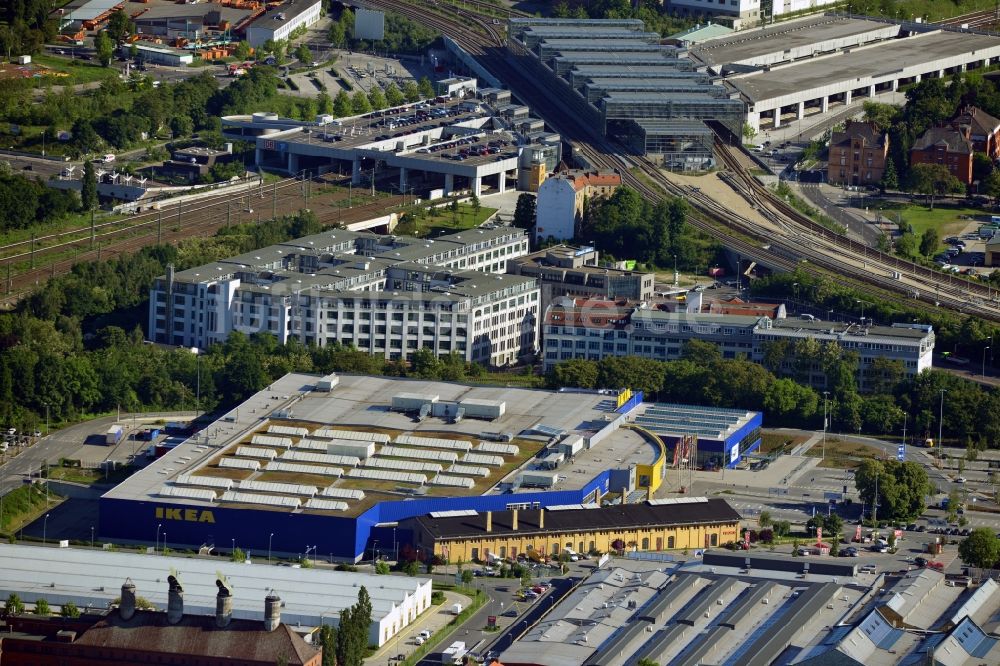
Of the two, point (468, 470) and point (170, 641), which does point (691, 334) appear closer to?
point (468, 470)

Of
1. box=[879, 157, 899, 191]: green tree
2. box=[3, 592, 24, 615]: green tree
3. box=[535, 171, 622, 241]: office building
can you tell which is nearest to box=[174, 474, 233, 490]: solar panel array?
box=[3, 592, 24, 615]: green tree

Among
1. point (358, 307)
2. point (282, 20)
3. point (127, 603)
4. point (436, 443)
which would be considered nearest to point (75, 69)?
point (282, 20)

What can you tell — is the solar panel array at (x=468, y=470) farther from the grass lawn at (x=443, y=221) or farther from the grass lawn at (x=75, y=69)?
the grass lawn at (x=75, y=69)

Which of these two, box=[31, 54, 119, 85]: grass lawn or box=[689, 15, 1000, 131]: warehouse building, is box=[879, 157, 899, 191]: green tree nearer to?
box=[689, 15, 1000, 131]: warehouse building

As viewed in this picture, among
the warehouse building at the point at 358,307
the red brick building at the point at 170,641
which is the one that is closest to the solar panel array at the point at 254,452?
the warehouse building at the point at 358,307

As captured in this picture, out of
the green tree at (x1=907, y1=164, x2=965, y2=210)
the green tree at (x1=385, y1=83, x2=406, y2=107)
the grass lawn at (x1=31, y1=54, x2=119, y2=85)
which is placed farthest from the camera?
the green tree at (x1=385, y1=83, x2=406, y2=107)
